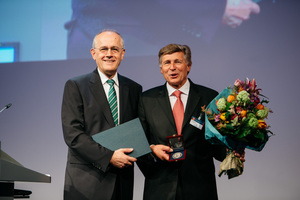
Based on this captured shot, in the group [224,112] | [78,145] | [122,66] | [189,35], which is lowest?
[78,145]

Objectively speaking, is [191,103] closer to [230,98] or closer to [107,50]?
[230,98]

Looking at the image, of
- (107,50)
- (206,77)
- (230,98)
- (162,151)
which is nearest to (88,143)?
(162,151)

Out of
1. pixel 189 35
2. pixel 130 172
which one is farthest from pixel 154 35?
pixel 130 172

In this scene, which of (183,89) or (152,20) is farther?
(152,20)

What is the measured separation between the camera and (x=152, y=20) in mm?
4402

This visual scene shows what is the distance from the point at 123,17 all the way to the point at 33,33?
109cm

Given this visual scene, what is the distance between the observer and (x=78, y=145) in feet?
8.41

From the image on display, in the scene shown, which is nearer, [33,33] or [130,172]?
[130,172]

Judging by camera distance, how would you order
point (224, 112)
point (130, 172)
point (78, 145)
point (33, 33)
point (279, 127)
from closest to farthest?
point (224, 112), point (78, 145), point (130, 172), point (279, 127), point (33, 33)

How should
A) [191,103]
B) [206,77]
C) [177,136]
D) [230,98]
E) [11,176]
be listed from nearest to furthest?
[11,176], [230,98], [177,136], [191,103], [206,77]

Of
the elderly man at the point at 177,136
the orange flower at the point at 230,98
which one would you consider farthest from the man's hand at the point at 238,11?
the orange flower at the point at 230,98

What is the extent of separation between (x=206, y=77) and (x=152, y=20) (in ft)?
2.96

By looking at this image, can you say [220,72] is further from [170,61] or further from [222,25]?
[170,61]

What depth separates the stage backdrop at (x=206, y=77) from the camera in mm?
4191
